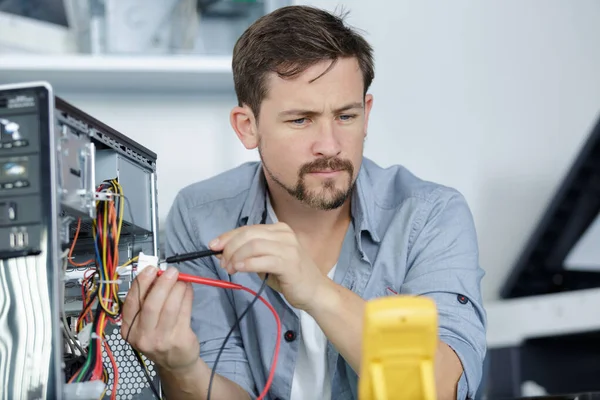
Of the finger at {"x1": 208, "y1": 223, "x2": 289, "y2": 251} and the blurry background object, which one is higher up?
the blurry background object

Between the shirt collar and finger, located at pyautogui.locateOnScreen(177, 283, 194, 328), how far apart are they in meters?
0.42

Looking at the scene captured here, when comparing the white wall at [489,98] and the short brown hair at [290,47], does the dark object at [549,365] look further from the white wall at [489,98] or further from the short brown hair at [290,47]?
the short brown hair at [290,47]

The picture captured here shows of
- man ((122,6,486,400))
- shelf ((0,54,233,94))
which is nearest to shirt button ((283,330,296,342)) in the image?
man ((122,6,486,400))

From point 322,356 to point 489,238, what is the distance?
1.06 m

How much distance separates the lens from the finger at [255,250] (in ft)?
3.16

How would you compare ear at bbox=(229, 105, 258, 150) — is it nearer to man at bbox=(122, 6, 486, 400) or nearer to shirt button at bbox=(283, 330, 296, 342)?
man at bbox=(122, 6, 486, 400)

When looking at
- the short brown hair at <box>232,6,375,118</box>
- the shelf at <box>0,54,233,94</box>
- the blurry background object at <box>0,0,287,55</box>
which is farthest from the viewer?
the blurry background object at <box>0,0,287,55</box>

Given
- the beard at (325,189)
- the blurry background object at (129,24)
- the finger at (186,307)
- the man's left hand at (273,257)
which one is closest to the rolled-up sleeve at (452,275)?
the beard at (325,189)

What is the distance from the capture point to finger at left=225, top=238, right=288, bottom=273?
3.16 ft

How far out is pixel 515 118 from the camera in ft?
7.38

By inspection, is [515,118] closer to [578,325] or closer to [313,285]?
[578,325]

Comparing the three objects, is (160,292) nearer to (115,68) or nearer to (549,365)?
(115,68)

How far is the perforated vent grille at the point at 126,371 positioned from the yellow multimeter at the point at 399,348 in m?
0.48

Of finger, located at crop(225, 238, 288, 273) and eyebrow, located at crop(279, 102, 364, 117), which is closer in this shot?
finger, located at crop(225, 238, 288, 273)
